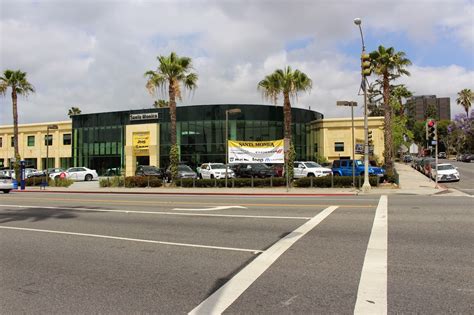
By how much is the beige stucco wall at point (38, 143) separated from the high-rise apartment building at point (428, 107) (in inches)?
2970

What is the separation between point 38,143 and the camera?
57688 mm

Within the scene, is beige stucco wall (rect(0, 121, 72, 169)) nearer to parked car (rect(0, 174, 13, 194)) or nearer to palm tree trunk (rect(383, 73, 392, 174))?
parked car (rect(0, 174, 13, 194))

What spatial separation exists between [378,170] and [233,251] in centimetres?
2621

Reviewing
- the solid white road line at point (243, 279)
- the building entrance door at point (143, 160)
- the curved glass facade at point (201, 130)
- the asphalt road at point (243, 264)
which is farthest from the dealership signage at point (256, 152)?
the building entrance door at point (143, 160)

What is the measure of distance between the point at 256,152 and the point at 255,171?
3.48 meters

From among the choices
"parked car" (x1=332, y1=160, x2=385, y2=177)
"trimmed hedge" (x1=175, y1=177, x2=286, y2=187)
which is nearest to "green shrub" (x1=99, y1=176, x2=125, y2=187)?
"trimmed hedge" (x1=175, y1=177, x2=286, y2=187)

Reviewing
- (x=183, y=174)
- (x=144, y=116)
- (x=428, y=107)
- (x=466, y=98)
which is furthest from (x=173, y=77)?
(x=428, y=107)

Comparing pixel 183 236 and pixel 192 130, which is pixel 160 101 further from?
pixel 183 236

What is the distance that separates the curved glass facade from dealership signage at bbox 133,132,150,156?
5.08 feet

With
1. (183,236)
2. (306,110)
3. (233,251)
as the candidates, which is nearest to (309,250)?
(233,251)

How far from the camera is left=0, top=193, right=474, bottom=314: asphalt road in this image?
4.79 metres

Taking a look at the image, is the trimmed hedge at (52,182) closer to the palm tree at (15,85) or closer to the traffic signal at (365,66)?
the palm tree at (15,85)

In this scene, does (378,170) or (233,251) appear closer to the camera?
(233,251)

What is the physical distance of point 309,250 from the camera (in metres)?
7.26
